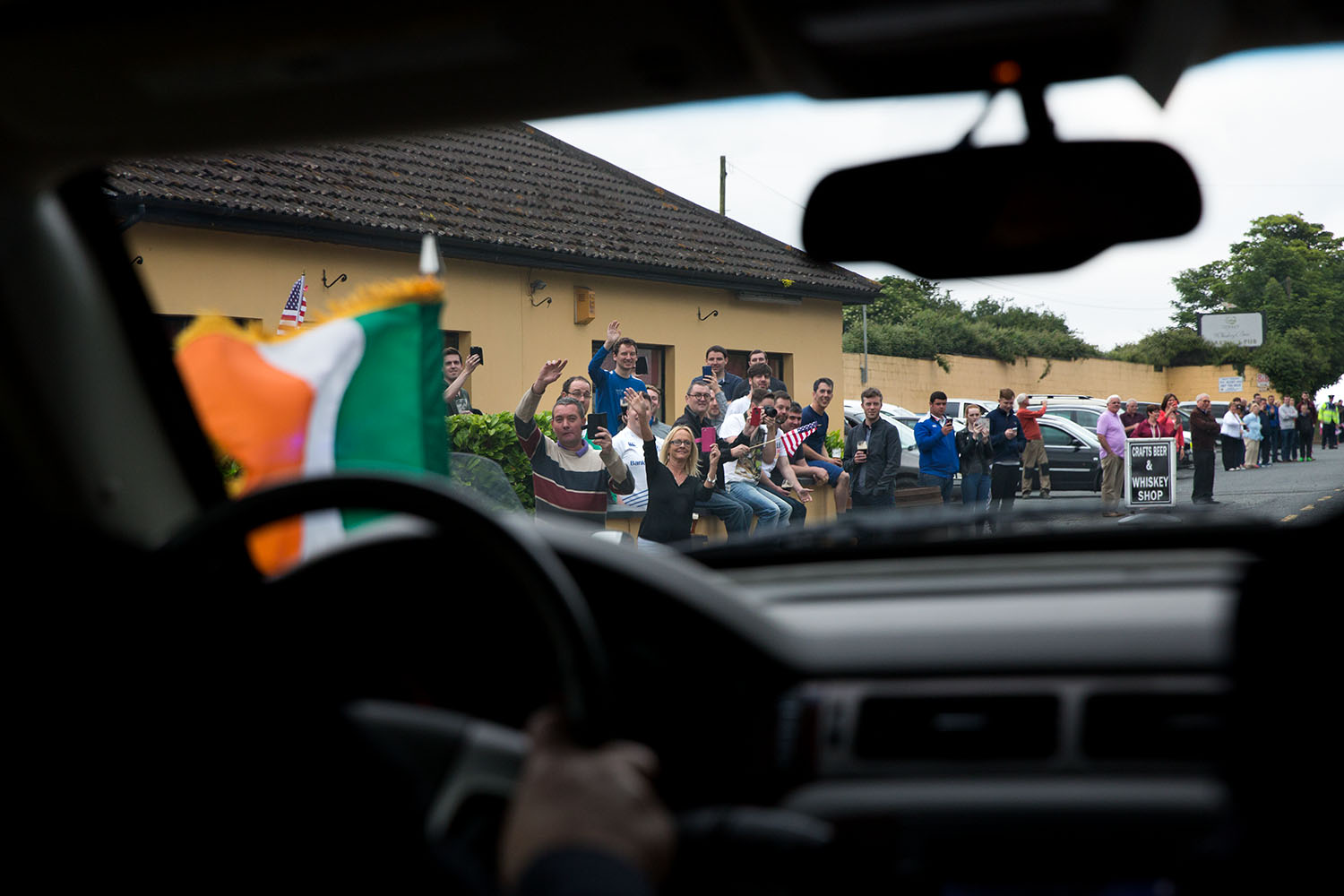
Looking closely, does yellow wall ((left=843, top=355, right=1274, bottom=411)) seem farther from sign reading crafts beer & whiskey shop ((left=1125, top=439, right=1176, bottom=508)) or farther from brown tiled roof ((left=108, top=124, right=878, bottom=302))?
sign reading crafts beer & whiskey shop ((left=1125, top=439, right=1176, bottom=508))

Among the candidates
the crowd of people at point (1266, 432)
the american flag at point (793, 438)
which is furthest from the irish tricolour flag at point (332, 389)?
the crowd of people at point (1266, 432)

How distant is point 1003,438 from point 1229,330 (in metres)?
9.16

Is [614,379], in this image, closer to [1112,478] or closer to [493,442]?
[493,442]

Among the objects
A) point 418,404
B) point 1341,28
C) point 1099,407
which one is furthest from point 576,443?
point 1099,407

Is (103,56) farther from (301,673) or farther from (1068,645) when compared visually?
(1068,645)

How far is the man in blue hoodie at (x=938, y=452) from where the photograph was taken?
13.2m

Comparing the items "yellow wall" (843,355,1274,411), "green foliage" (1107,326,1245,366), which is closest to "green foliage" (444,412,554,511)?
"yellow wall" (843,355,1274,411)

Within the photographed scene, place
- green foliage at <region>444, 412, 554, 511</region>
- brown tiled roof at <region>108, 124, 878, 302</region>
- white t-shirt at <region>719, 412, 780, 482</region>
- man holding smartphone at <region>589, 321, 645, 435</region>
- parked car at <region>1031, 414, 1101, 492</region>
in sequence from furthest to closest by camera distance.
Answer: parked car at <region>1031, 414, 1101, 492</region>
brown tiled roof at <region>108, 124, 878, 302</region>
man holding smartphone at <region>589, 321, 645, 435</region>
green foliage at <region>444, 412, 554, 511</region>
white t-shirt at <region>719, 412, 780, 482</region>

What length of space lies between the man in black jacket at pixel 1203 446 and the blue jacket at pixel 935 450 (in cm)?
396

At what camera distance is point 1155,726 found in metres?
1.88

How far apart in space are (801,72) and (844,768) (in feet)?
3.43

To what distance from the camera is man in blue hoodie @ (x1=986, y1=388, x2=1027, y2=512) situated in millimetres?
14039

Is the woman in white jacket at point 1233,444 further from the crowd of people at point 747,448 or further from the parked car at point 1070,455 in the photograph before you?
the crowd of people at point 747,448

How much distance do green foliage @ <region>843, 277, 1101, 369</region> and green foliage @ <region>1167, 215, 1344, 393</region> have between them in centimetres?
2033
